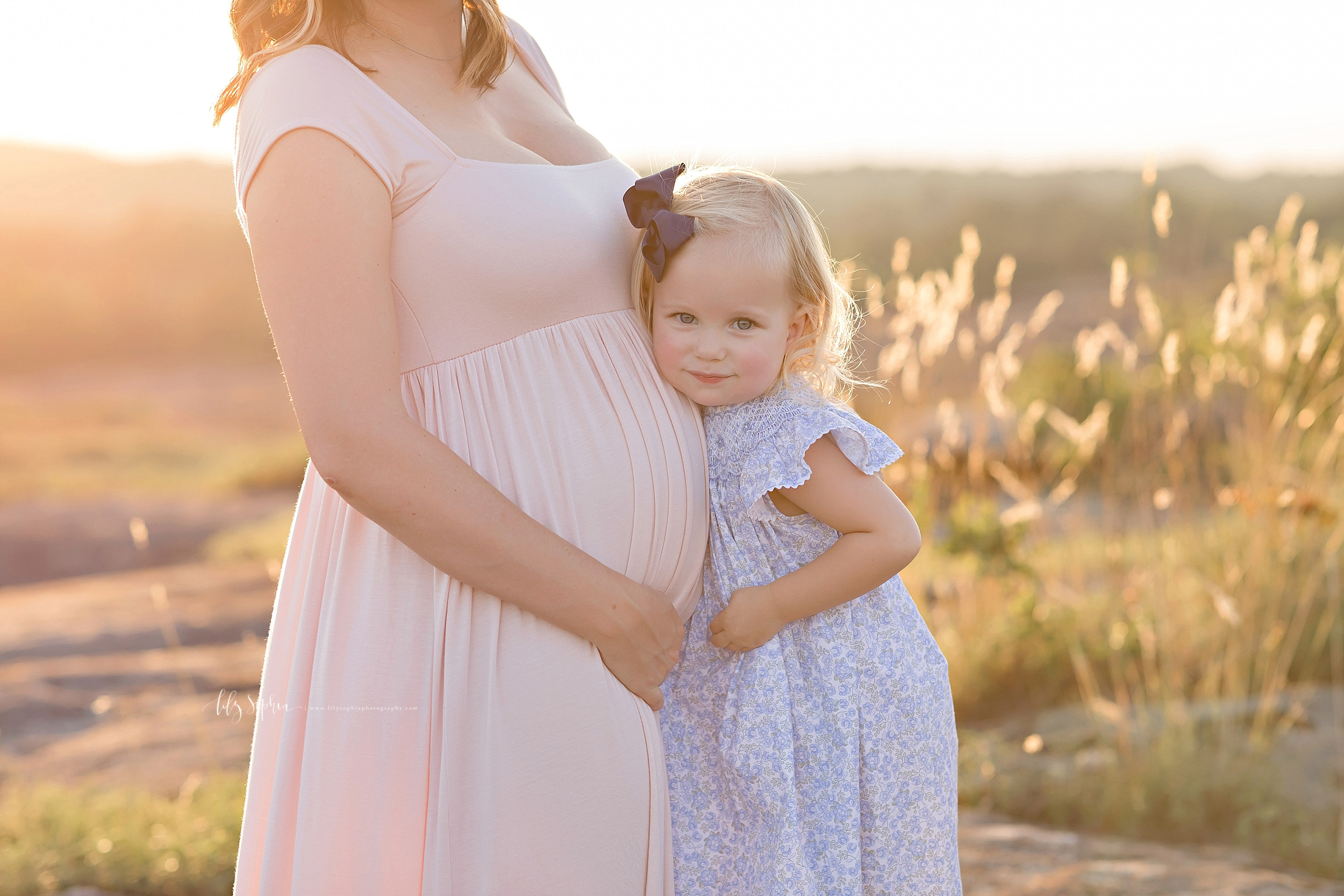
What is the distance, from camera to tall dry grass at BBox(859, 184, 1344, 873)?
305cm

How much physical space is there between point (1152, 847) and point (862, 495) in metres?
2.09

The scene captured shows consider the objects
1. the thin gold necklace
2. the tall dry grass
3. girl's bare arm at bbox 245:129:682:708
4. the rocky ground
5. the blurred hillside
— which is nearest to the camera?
girl's bare arm at bbox 245:129:682:708

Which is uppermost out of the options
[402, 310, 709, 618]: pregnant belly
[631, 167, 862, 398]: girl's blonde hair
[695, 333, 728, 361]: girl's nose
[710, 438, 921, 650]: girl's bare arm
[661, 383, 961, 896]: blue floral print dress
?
[631, 167, 862, 398]: girl's blonde hair

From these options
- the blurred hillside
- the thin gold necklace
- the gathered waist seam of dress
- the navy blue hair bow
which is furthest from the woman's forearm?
the blurred hillside

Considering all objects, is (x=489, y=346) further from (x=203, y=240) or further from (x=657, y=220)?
(x=203, y=240)

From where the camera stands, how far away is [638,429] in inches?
57.7

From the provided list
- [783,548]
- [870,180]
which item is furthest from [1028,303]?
[783,548]

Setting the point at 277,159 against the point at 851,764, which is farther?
the point at 851,764

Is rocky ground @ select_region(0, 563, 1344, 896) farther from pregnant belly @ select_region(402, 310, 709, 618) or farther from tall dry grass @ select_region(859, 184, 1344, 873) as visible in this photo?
pregnant belly @ select_region(402, 310, 709, 618)

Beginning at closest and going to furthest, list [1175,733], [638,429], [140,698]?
[638,429] < [1175,733] < [140,698]

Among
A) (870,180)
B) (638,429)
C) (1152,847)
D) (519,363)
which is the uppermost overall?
(870,180)

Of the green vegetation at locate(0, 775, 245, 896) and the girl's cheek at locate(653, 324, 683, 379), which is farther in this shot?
the green vegetation at locate(0, 775, 245, 896)

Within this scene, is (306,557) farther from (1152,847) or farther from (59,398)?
(59,398)

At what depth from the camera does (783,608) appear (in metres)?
1.50
